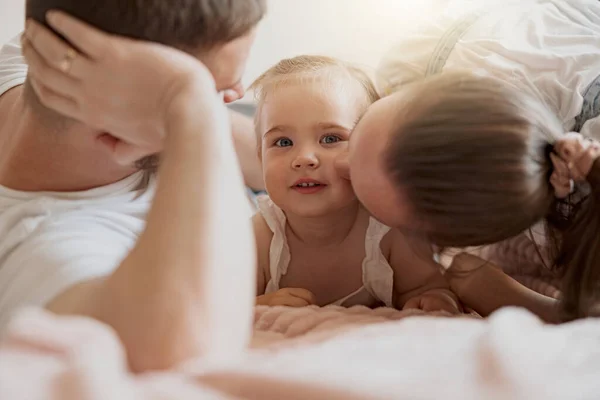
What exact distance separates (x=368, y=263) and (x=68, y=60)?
0.62 m

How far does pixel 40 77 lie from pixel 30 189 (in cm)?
25

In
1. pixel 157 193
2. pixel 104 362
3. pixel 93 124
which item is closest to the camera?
pixel 104 362

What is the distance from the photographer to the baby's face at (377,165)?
0.80 m

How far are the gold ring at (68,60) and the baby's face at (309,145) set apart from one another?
1.48 ft

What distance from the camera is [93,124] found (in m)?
0.62

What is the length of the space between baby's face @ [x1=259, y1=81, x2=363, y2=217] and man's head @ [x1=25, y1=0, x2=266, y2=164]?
34cm

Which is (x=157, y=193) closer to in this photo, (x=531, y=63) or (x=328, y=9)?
(x=531, y=63)

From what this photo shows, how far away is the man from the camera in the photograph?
462mm

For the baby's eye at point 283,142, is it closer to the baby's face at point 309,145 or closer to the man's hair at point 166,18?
the baby's face at point 309,145

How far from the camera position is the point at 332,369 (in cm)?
43

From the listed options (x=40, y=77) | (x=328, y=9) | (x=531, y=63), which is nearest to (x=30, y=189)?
(x=40, y=77)

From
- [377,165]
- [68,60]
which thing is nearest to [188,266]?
[68,60]

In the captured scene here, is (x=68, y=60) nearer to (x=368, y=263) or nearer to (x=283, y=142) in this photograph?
(x=283, y=142)

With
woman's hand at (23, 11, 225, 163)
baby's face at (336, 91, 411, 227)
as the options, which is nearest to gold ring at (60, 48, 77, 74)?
woman's hand at (23, 11, 225, 163)
